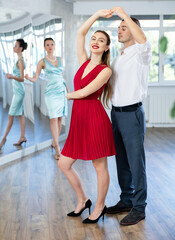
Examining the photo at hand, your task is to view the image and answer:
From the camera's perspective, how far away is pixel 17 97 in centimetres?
494

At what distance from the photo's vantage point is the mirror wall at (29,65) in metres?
A: 4.59

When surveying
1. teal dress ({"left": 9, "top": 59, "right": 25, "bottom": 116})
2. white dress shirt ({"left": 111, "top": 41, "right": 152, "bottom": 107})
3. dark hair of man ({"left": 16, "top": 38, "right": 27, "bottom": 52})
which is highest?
dark hair of man ({"left": 16, "top": 38, "right": 27, "bottom": 52})

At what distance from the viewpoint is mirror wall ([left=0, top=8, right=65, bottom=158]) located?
4.59 meters

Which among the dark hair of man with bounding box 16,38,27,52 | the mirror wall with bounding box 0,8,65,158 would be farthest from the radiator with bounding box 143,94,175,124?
the dark hair of man with bounding box 16,38,27,52

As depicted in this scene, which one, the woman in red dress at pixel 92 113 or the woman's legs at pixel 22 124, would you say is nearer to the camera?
the woman in red dress at pixel 92 113

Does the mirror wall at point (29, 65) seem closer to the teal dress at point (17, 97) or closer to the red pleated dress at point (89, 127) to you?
the teal dress at point (17, 97)

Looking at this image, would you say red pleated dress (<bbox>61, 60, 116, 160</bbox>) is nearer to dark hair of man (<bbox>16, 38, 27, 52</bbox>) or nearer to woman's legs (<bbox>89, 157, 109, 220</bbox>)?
woman's legs (<bbox>89, 157, 109, 220</bbox>)

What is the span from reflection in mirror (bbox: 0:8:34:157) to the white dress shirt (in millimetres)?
2210

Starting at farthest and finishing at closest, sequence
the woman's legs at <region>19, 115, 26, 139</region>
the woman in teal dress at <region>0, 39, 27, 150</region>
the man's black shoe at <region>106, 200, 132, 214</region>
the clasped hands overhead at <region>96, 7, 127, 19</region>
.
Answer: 1. the woman's legs at <region>19, 115, 26, 139</region>
2. the woman in teal dress at <region>0, 39, 27, 150</region>
3. the man's black shoe at <region>106, 200, 132, 214</region>
4. the clasped hands overhead at <region>96, 7, 127, 19</region>

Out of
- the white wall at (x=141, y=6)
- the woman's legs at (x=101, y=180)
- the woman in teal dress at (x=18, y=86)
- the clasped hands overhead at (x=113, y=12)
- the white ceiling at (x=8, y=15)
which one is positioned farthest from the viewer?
the white wall at (x=141, y=6)

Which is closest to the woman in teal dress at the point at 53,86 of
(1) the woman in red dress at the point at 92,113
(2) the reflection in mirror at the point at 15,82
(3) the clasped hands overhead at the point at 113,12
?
(2) the reflection in mirror at the point at 15,82

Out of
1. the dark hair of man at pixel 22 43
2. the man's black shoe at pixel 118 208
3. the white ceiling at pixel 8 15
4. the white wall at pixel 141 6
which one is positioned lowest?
the man's black shoe at pixel 118 208

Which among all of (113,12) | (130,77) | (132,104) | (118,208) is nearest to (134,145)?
(132,104)

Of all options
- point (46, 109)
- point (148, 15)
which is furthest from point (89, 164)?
point (148, 15)
